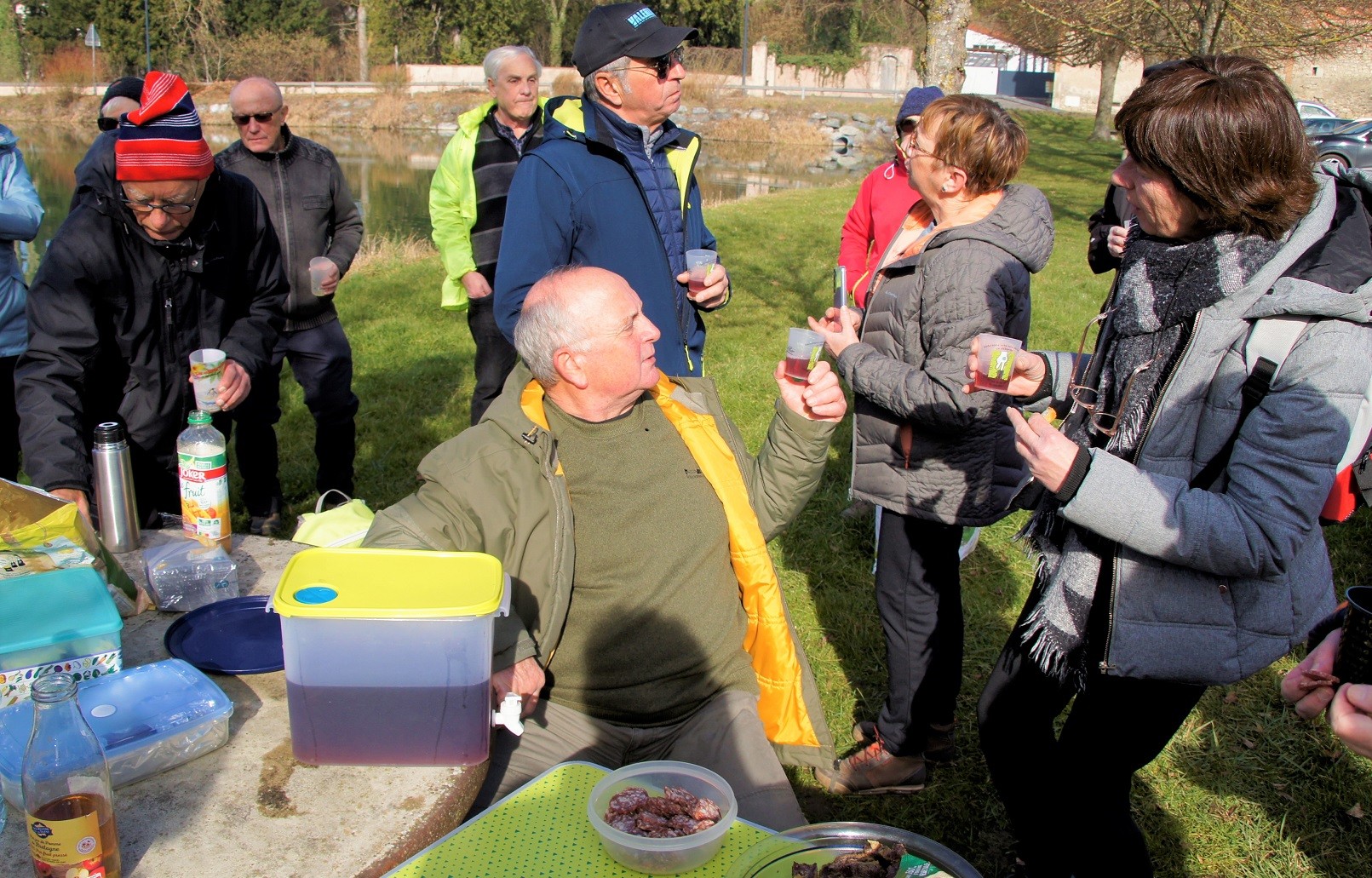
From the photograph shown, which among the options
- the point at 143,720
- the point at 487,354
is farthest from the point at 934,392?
the point at 487,354

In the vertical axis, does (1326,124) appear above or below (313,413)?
above

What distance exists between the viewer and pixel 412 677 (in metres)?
1.76

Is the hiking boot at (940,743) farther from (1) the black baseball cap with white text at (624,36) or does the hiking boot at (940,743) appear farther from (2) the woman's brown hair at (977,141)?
(1) the black baseball cap with white text at (624,36)

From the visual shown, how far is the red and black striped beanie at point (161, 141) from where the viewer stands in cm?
292

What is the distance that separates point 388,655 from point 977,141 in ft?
6.97

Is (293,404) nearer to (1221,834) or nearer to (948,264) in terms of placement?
(948,264)

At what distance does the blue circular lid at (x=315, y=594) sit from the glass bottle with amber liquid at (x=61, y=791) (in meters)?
0.35

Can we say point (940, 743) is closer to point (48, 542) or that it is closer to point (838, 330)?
point (838, 330)

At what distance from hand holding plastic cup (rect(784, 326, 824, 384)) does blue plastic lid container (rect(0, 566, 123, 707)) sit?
1.61 metres

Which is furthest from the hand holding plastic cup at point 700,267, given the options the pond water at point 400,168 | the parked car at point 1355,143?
the parked car at point 1355,143

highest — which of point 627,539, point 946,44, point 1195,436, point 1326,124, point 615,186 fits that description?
point 946,44

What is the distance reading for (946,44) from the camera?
7.57 meters

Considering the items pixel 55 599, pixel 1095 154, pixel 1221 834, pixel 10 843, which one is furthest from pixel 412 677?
pixel 1095 154

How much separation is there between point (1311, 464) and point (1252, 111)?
0.67m
